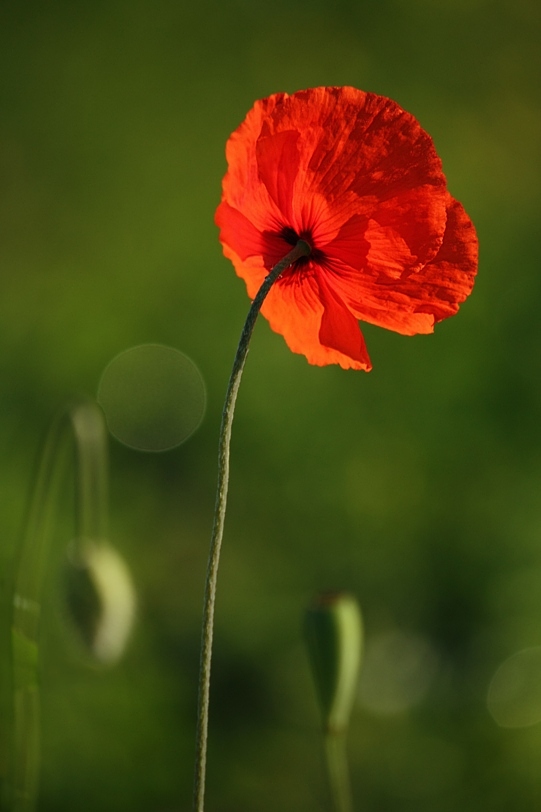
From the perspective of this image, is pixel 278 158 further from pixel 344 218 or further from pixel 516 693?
pixel 516 693

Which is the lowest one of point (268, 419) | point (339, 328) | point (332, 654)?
point (332, 654)

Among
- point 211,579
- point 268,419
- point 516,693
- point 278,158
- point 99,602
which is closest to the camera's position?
point 211,579

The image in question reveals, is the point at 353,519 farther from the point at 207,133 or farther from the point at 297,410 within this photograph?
the point at 207,133

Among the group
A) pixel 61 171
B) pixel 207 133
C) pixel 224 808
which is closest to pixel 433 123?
pixel 207 133

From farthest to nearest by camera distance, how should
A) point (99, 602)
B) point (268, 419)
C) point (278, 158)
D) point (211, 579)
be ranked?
point (268, 419) < point (99, 602) < point (278, 158) < point (211, 579)

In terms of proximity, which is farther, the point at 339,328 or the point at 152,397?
the point at 152,397

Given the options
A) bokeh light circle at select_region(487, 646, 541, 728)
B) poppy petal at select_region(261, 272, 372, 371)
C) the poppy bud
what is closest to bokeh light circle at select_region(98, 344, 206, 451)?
bokeh light circle at select_region(487, 646, 541, 728)

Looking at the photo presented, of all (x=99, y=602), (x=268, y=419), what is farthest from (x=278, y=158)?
(x=268, y=419)

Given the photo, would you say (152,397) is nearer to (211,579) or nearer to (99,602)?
(99,602)

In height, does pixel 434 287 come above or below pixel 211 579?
above
